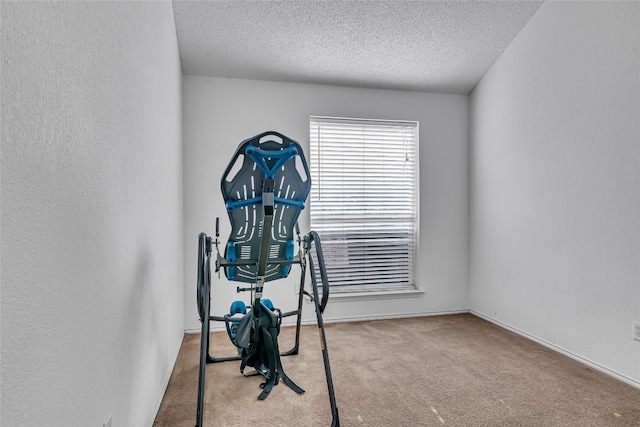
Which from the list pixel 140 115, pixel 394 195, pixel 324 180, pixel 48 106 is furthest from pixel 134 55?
pixel 394 195

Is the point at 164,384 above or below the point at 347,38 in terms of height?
below

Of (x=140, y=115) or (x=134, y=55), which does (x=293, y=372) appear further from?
(x=134, y=55)

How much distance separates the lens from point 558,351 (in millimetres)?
2961

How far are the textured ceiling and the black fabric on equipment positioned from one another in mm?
2238

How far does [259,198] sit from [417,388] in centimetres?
150

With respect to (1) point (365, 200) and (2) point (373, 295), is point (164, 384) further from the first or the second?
(1) point (365, 200)

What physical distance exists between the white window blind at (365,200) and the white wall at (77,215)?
2.06 m

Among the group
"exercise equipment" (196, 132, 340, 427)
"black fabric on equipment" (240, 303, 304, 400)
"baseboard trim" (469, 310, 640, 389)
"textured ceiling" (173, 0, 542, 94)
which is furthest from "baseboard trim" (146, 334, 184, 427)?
"baseboard trim" (469, 310, 640, 389)

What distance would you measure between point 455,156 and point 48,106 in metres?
3.91

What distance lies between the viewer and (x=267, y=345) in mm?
2240

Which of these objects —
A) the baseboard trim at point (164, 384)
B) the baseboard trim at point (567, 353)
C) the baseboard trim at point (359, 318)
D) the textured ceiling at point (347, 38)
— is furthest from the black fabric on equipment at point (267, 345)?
the textured ceiling at point (347, 38)

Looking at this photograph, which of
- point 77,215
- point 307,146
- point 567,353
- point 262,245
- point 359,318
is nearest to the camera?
point 77,215

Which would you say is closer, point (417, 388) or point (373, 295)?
point (417, 388)

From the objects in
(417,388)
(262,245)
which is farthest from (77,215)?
(417,388)
